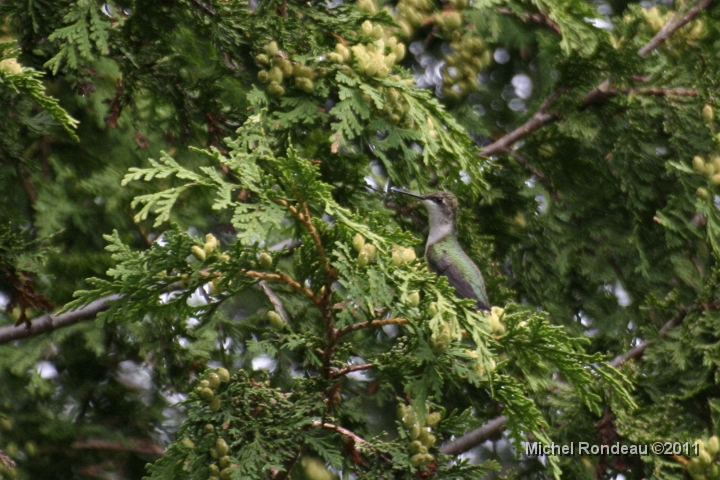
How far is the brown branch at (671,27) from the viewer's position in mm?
4969

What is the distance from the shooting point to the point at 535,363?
10.1 feet

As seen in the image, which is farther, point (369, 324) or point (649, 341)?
point (649, 341)

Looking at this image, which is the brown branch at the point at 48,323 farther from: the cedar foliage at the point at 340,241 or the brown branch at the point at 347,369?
the brown branch at the point at 347,369

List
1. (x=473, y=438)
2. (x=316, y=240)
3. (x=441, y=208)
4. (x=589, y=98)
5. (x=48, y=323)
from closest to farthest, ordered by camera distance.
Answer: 1. (x=316, y=240)
2. (x=48, y=323)
3. (x=473, y=438)
4. (x=589, y=98)
5. (x=441, y=208)

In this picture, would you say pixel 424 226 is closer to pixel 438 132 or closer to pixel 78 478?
pixel 438 132

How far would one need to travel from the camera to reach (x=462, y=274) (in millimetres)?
5078

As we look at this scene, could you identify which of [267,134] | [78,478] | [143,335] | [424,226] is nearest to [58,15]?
[267,134]

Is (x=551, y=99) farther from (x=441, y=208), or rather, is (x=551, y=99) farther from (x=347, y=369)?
(x=347, y=369)

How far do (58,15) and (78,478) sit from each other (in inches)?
104

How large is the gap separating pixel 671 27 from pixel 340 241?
3.11 meters

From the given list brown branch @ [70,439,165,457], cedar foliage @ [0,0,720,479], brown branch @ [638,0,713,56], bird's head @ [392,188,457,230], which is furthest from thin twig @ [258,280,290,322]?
brown branch @ [638,0,713,56]

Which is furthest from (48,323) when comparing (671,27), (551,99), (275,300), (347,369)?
(671,27)

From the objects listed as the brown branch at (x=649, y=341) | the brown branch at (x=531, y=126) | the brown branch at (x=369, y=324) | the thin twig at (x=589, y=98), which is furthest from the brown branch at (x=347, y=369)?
the brown branch at (x=531, y=126)

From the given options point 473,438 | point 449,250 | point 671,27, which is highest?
point 671,27
